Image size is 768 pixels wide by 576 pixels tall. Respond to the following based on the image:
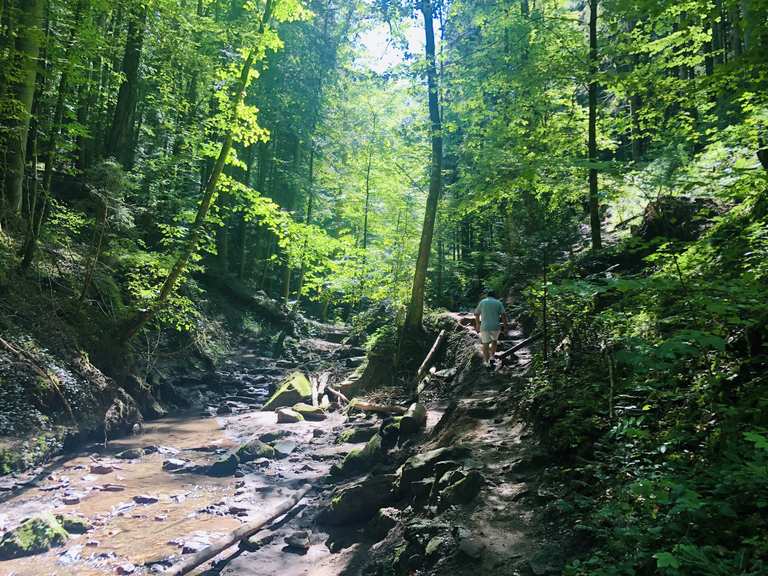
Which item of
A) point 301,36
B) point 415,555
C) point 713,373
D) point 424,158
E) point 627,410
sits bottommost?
point 415,555

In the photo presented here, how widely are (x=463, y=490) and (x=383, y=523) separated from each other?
1565 millimetres

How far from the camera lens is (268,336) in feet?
83.6

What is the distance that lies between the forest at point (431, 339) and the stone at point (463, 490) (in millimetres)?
38

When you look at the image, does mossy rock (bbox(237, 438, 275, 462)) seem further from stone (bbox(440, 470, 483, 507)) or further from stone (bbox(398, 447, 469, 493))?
stone (bbox(440, 470, 483, 507))

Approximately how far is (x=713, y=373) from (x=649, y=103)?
677 cm

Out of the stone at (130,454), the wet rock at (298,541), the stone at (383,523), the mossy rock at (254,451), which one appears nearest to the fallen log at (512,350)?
the stone at (383,523)

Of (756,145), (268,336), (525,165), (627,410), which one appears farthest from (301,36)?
(627,410)

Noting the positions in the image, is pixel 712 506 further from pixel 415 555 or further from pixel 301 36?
pixel 301 36

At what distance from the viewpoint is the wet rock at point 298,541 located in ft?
22.8

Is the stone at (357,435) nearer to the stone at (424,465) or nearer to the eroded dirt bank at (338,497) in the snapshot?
the eroded dirt bank at (338,497)

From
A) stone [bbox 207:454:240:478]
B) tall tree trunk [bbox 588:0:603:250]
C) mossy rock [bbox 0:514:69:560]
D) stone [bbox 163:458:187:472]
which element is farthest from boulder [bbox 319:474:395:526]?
tall tree trunk [bbox 588:0:603:250]

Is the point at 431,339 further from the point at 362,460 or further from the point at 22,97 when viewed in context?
the point at 22,97

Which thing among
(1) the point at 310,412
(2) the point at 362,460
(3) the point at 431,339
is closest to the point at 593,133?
(3) the point at 431,339

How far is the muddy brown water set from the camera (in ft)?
21.8
